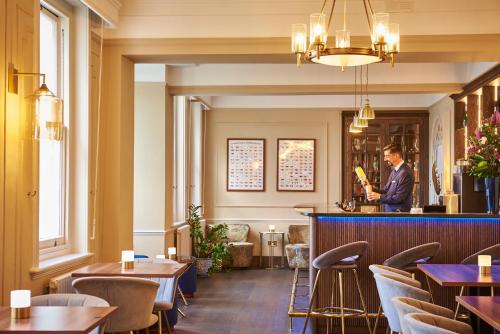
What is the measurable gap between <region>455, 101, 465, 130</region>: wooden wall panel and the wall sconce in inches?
304

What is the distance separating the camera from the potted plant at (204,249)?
12.3 metres

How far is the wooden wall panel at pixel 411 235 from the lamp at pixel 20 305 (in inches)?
146

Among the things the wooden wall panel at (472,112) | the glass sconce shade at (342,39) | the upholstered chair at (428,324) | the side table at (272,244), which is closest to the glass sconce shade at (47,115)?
the glass sconce shade at (342,39)

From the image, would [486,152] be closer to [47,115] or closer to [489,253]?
[489,253]

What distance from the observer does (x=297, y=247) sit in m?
13.2

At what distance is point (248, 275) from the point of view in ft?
41.9

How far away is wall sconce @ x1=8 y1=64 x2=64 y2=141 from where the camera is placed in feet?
16.4

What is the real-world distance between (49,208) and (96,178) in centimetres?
65

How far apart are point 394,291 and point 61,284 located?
2.42 meters

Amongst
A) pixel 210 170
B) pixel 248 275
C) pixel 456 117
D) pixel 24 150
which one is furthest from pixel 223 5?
pixel 210 170

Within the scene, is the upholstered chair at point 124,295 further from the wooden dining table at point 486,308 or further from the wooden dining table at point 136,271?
the wooden dining table at point 486,308

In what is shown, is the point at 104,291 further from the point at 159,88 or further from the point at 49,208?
the point at 159,88

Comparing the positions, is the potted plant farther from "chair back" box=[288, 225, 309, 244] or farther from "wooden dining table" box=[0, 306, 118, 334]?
"wooden dining table" box=[0, 306, 118, 334]

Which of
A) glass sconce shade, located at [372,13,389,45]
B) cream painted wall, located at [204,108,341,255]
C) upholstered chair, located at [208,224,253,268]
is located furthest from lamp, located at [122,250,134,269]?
cream painted wall, located at [204,108,341,255]
